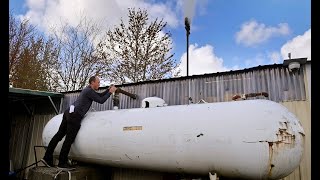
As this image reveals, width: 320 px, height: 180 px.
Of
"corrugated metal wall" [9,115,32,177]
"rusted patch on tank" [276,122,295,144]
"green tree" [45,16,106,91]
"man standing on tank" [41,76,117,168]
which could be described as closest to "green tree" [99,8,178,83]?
"green tree" [45,16,106,91]

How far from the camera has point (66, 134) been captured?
16.3 feet

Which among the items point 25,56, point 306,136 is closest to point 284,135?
point 306,136

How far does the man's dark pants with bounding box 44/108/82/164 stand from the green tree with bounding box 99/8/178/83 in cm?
1096

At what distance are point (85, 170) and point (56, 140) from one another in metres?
0.87

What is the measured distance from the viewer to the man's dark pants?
190 inches

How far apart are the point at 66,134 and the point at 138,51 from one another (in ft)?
41.3

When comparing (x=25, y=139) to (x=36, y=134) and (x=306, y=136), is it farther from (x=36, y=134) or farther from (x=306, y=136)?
(x=306, y=136)

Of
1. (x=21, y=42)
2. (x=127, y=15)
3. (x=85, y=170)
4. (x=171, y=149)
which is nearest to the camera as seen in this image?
(x=171, y=149)

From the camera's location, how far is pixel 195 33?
9852mm

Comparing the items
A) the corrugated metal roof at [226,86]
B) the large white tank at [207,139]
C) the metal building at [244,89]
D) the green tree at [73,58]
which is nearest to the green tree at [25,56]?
the green tree at [73,58]

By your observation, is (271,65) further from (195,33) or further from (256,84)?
(195,33)

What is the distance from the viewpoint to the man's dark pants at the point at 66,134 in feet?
15.8

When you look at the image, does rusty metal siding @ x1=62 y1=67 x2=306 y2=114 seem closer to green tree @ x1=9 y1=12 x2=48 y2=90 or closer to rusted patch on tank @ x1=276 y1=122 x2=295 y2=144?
rusted patch on tank @ x1=276 y1=122 x2=295 y2=144
